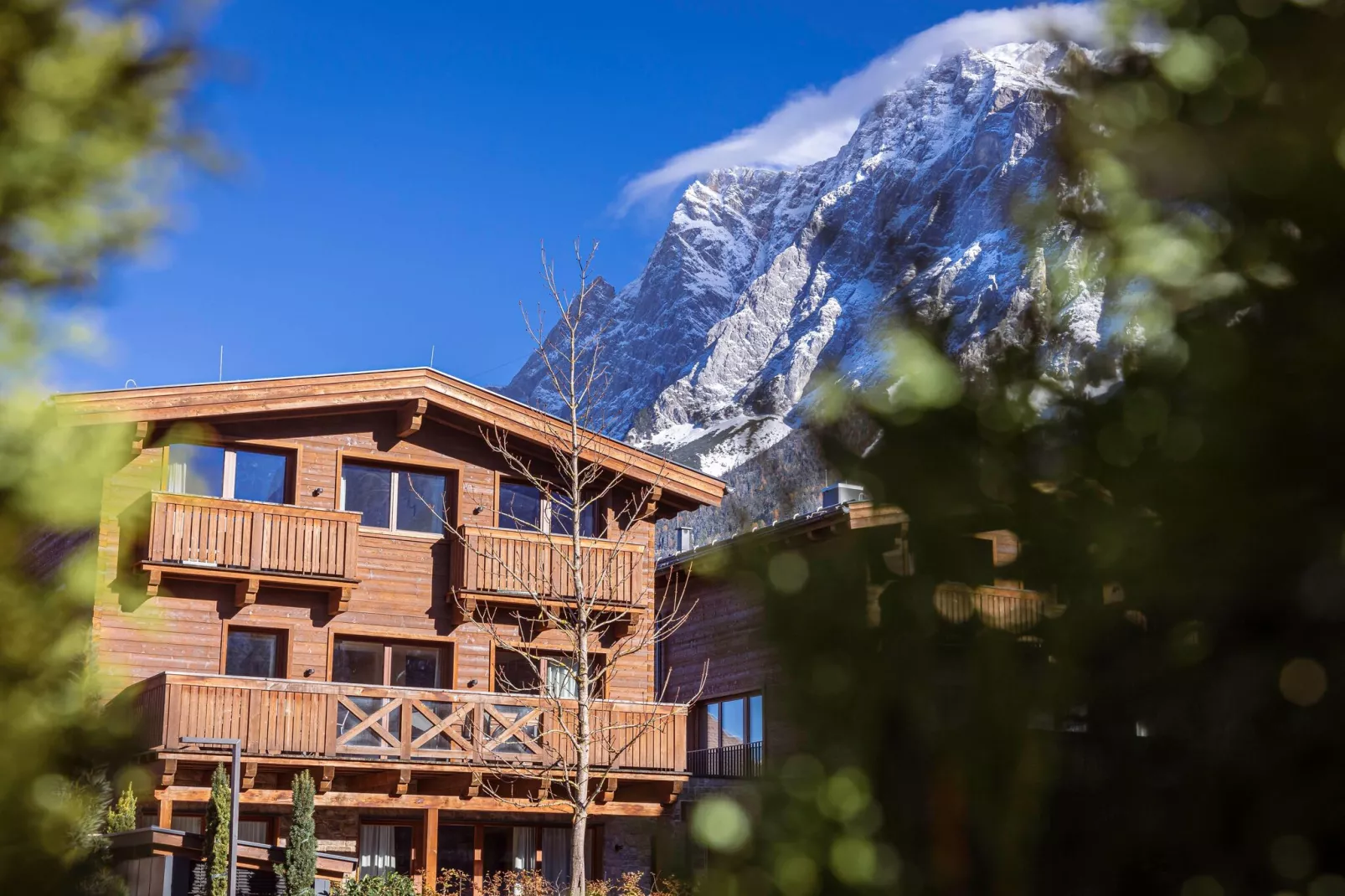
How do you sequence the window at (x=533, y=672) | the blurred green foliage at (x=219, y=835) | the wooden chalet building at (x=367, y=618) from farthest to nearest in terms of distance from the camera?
1. the window at (x=533, y=672)
2. the wooden chalet building at (x=367, y=618)
3. the blurred green foliage at (x=219, y=835)

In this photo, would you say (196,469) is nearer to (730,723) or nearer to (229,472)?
(229,472)

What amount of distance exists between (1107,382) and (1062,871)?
2.30 ft

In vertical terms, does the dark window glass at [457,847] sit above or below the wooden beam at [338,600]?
below

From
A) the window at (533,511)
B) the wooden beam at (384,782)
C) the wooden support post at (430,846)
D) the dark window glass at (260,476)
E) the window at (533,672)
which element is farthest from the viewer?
the window at (533,511)

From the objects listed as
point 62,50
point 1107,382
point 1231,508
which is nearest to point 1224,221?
point 1107,382

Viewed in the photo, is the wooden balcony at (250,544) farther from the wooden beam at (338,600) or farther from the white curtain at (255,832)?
the white curtain at (255,832)

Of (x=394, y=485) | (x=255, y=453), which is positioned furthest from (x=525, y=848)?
(x=255, y=453)

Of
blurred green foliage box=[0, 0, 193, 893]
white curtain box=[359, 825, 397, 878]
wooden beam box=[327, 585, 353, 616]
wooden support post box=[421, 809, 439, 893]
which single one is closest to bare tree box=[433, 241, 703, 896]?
wooden support post box=[421, 809, 439, 893]

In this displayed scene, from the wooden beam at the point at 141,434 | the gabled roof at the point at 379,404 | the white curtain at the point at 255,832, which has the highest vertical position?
the gabled roof at the point at 379,404

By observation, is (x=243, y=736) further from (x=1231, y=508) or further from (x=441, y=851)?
(x=1231, y=508)

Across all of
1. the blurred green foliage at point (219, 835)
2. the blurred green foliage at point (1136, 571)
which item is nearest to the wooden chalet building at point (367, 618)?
the blurred green foliage at point (219, 835)

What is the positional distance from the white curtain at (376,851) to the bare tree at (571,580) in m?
2.15

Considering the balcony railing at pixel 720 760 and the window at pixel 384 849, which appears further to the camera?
the balcony railing at pixel 720 760

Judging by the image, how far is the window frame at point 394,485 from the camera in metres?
23.7
